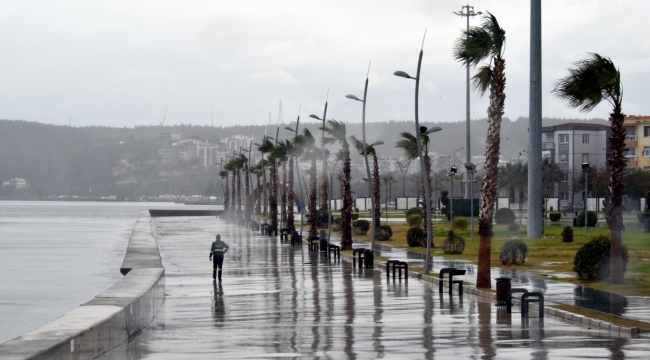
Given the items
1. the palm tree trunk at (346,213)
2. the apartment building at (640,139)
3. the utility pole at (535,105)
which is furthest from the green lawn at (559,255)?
the apartment building at (640,139)

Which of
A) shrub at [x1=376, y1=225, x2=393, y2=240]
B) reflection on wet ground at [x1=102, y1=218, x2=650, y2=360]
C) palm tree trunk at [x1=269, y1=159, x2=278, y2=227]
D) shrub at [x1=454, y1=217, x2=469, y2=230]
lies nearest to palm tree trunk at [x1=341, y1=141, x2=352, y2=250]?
shrub at [x1=376, y1=225, x2=393, y2=240]

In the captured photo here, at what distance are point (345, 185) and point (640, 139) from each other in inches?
2968

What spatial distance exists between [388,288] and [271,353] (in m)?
Result: 12.2

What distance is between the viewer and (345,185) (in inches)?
1906

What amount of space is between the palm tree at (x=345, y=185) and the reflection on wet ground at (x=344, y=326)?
16.1 meters

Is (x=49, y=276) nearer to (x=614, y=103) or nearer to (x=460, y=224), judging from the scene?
(x=614, y=103)

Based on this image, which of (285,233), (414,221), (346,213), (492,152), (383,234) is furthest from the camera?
(414,221)

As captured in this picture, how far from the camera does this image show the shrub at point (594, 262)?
25.8m

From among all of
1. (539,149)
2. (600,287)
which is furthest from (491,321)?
(539,149)

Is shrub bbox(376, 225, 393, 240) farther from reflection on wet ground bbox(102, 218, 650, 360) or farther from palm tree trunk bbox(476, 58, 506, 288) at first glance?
palm tree trunk bbox(476, 58, 506, 288)

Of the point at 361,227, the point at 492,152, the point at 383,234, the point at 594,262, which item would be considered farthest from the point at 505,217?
the point at 492,152

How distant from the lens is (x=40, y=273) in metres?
43.4

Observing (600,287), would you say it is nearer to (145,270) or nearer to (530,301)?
(530,301)

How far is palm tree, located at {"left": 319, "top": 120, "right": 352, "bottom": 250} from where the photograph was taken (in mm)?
45344
